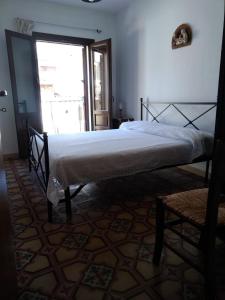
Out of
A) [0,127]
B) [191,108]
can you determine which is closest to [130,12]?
[191,108]

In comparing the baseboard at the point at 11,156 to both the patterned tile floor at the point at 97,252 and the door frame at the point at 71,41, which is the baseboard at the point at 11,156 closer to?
the door frame at the point at 71,41

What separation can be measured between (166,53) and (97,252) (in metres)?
3.24

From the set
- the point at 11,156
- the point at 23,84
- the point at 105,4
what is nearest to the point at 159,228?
the point at 11,156

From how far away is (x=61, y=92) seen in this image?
788cm

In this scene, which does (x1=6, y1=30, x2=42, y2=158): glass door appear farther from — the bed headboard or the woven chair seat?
the woven chair seat

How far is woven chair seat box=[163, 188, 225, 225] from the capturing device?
4.32ft

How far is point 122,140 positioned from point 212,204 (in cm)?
179

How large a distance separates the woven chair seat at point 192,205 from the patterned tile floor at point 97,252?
0.46m

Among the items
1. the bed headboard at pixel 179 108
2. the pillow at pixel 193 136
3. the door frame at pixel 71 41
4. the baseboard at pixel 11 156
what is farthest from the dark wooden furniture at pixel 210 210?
the door frame at pixel 71 41

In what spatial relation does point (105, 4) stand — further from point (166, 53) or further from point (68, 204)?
point (68, 204)

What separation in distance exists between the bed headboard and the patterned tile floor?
1176mm

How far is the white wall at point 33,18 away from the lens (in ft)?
13.1

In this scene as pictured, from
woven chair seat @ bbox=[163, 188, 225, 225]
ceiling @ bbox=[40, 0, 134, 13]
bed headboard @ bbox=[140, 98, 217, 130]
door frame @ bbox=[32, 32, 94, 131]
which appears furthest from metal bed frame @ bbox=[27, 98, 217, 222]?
ceiling @ bbox=[40, 0, 134, 13]

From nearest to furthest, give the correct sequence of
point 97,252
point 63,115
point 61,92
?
1. point 97,252
2. point 63,115
3. point 61,92
